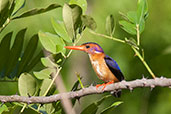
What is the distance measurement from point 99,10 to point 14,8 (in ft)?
14.7

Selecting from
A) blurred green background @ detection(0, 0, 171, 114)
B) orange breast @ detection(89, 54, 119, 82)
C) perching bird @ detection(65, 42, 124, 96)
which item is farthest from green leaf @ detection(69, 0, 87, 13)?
blurred green background @ detection(0, 0, 171, 114)

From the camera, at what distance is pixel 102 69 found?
2824mm

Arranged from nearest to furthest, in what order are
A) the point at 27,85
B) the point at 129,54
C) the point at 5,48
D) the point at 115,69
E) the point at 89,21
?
the point at 89,21
the point at 27,85
the point at 5,48
the point at 115,69
the point at 129,54

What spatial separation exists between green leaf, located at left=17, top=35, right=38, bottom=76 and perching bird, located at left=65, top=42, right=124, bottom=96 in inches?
22.5

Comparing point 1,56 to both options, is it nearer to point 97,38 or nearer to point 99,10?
point 97,38

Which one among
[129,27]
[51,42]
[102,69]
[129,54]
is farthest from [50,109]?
[129,54]

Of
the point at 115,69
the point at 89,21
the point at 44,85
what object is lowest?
the point at 115,69

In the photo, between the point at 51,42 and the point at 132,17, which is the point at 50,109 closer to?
the point at 51,42

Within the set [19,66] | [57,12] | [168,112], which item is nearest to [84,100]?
[168,112]

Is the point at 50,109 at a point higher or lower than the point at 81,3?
lower

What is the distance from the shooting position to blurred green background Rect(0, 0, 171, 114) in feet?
15.7

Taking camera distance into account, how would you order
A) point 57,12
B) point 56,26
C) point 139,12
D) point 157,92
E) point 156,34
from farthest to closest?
point 57,12 < point 156,34 < point 157,92 < point 56,26 < point 139,12

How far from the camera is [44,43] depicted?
6.29 ft

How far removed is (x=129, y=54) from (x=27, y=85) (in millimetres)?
3276
